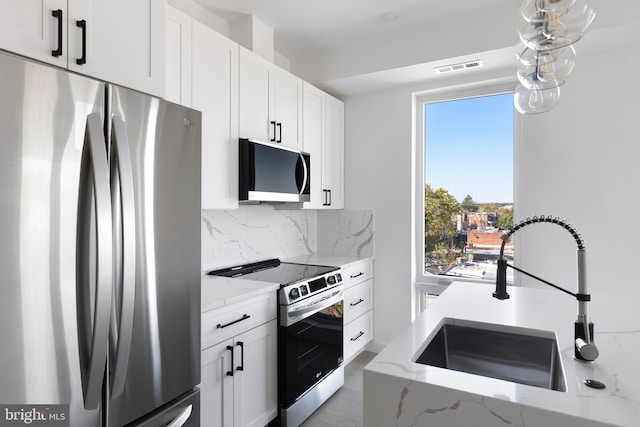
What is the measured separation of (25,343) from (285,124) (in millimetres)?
2157

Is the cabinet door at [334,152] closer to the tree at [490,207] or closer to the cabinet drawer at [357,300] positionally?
the cabinet drawer at [357,300]

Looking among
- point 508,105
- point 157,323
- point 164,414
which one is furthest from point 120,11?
point 508,105

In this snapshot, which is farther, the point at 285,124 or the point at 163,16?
the point at 285,124

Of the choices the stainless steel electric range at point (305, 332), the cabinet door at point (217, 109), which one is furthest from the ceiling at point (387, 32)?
the stainless steel electric range at point (305, 332)

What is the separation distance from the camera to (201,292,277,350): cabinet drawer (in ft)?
5.86

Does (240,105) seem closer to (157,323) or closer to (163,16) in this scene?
(163,16)

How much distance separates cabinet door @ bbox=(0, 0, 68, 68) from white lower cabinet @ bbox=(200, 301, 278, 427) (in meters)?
1.23

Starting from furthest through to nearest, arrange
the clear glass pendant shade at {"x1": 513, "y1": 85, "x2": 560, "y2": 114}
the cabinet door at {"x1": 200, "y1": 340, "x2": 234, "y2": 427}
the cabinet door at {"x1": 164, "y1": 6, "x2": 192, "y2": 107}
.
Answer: the cabinet door at {"x1": 164, "y1": 6, "x2": 192, "y2": 107} → the cabinet door at {"x1": 200, "y1": 340, "x2": 234, "y2": 427} → the clear glass pendant shade at {"x1": 513, "y1": 85, "x2": 560, "y2": 114}

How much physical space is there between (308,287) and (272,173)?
31.9 inches

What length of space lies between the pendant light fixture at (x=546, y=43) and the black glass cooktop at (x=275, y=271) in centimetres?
161

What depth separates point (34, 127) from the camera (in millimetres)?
1043

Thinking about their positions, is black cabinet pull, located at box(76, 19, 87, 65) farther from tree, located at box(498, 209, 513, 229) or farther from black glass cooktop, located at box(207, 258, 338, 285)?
tree, located at box(498, 209, 513, 229)

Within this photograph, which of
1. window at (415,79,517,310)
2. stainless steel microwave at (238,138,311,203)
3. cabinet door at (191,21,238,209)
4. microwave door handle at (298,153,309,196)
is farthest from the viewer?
window at (415,79,517,310)

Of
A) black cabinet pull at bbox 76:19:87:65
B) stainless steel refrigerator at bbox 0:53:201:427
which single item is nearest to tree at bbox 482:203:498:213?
stainless steel refrigerator at bbox 0:53:201:427
